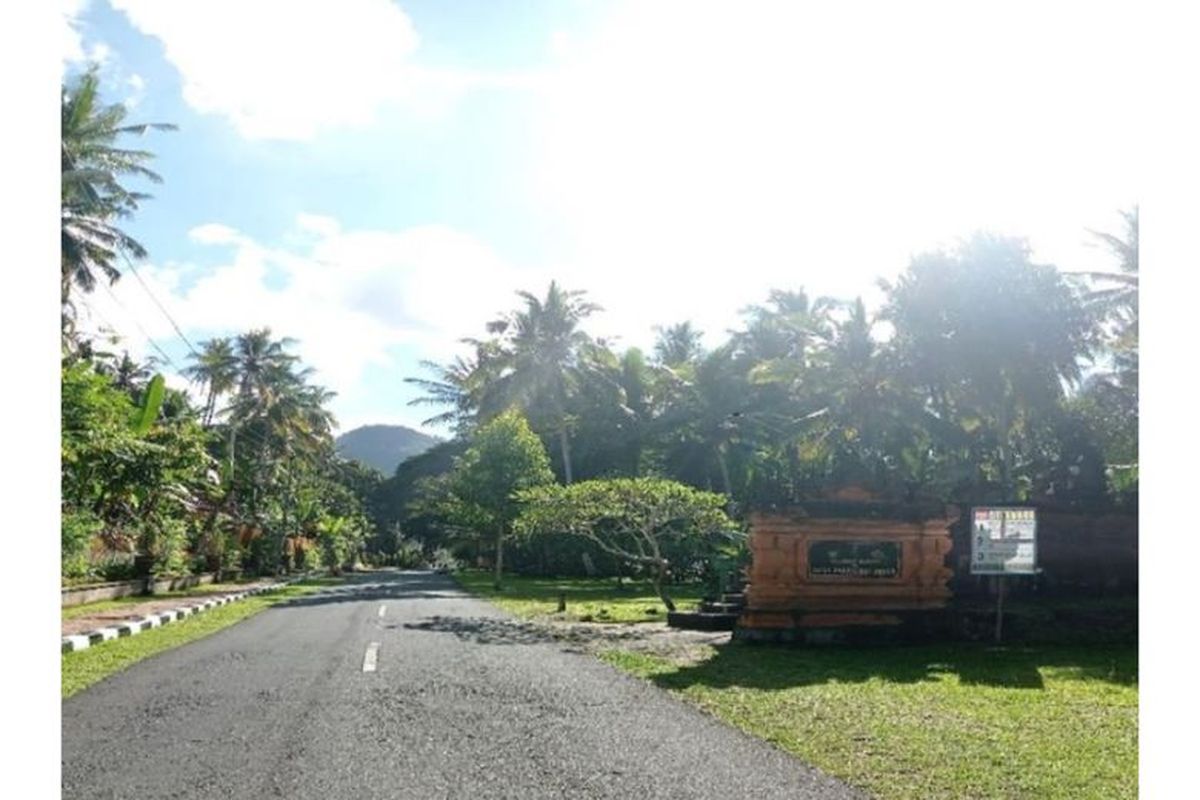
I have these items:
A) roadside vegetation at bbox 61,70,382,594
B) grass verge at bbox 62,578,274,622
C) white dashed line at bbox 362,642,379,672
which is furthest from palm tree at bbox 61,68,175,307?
white dashed line at bbox 362,642,379,672

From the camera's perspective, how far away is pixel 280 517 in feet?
157

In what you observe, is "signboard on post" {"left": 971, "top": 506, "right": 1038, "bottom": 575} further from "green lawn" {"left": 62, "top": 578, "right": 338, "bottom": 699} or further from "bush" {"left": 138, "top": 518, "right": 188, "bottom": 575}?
"bush" {"left": 138, "top": 518, "right": 188, "bottom": 575}

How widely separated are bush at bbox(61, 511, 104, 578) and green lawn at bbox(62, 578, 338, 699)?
2880 millimetres

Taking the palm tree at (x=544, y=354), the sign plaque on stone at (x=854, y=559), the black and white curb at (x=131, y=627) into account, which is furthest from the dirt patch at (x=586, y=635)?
the palm tree at (x=544, y=354)

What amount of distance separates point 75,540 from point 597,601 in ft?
39.5

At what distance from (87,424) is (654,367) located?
2732 cm

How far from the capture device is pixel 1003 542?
14.3 meters

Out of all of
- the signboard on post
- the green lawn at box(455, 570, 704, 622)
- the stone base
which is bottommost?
the green lawn at box(455, 570, 704, 622)

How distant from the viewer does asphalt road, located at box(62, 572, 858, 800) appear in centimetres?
560

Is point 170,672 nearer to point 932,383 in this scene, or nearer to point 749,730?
point 749,730

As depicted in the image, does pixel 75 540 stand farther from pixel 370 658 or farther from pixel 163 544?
pixel 370 658

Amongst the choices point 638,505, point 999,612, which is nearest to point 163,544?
point 638,505

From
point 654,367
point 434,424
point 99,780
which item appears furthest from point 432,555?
point 99,780

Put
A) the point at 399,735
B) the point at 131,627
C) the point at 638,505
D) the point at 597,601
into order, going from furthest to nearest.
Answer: the point at 597,601
the point at 638,505
the point at 131,627
the point at 399,735
